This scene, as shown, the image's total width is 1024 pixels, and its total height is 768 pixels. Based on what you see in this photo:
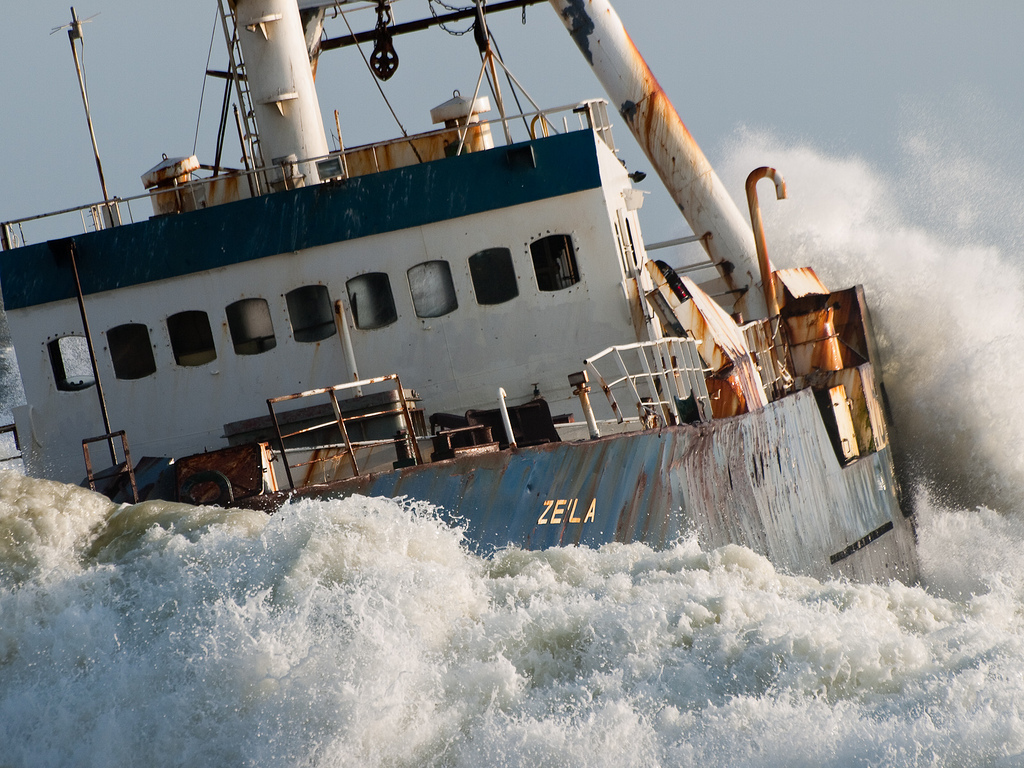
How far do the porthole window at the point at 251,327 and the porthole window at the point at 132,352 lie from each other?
0.96m

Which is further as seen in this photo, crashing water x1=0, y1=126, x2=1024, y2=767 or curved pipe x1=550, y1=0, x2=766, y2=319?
curved pipe x1=550, y1=0, x2=766, y2=319

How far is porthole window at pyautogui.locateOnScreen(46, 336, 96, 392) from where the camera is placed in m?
11.9

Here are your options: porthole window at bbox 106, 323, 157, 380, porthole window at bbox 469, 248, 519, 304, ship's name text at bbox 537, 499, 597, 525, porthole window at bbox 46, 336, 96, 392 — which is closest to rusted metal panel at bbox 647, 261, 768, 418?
porthole window at bbox 469, 248, 519, 304

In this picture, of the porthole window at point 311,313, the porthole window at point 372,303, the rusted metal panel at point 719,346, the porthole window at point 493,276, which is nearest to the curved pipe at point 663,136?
the rusted metal panel at point 719,346

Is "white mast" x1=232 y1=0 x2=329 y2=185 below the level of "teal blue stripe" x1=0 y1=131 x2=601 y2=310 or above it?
above

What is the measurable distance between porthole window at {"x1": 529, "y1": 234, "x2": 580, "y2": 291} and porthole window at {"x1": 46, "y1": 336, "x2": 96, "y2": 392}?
495 centimetres

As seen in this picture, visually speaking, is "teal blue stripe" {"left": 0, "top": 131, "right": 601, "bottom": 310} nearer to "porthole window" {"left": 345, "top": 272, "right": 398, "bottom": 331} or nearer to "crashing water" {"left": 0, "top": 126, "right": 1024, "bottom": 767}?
"porthole window" {"left": 345, "top": 272, "right": 398, "bottom": 331}

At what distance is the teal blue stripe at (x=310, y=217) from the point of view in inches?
456

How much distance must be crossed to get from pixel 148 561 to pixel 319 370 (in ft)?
18.2

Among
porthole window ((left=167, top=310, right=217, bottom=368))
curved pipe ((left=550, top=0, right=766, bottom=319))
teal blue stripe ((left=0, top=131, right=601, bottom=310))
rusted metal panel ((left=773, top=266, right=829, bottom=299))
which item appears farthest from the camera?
rusted metal panel ((left=773, top=266, right=829, bottom=299))

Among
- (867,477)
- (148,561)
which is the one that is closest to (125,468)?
(148,561)

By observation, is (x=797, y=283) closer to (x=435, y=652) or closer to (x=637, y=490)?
(x=637, y=490)

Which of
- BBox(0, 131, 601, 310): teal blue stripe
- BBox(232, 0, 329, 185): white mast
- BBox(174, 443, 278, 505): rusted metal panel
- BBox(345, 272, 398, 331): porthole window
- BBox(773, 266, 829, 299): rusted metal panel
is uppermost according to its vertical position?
BBox(232, 0, 329, 185): white mast

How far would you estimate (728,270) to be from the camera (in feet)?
47.8
